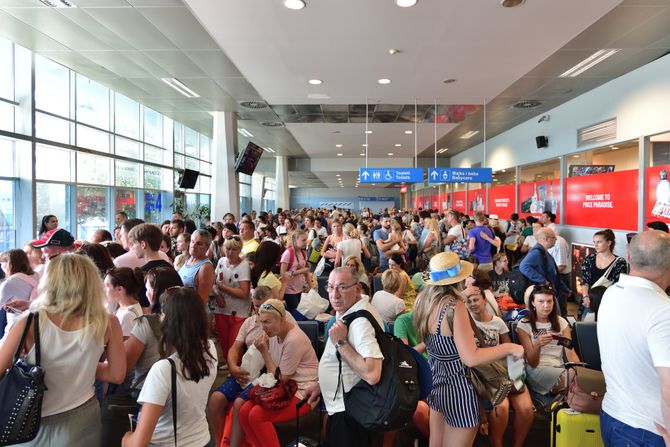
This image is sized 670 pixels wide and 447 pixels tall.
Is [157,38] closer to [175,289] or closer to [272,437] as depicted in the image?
[175,289]

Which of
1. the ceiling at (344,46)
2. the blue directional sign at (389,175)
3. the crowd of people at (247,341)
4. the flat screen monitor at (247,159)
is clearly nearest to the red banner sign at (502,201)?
the blue directional sign at (389,175)

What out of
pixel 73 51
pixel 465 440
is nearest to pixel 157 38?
pixel 73 51

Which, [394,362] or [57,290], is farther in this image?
[394,362]

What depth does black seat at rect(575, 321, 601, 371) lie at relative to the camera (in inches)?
134

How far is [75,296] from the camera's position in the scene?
1866 millimetres

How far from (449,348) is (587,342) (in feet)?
6.41

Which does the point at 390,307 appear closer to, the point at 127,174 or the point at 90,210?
the point at 90,210

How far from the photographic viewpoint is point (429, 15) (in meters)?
5.05

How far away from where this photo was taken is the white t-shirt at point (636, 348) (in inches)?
66.1

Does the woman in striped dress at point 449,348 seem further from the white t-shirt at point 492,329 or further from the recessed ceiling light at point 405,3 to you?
the recessed ceiling light at point 405,3

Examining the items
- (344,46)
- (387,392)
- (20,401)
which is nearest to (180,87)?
(344,46)

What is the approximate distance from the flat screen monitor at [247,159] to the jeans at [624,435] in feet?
34.5

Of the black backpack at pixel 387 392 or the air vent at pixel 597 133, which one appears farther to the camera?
the air vent at pixel 597 133

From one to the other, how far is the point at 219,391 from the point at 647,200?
741 centimetres
